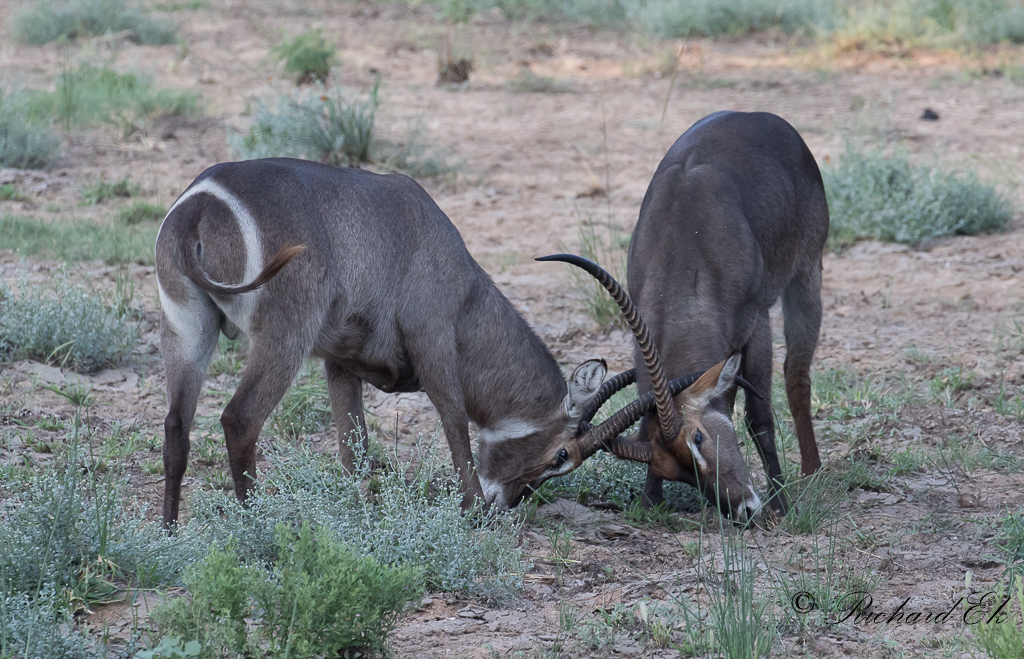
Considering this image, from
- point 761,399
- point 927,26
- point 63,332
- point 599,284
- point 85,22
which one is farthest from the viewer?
point 85,22

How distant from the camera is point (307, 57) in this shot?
43.8 feet

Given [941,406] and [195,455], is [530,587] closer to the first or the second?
[195,455]

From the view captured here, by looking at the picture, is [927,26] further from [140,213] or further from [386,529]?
[386,529]

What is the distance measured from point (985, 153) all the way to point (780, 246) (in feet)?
23.9

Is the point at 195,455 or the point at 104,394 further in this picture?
the point at 104,394

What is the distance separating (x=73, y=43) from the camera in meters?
16.3

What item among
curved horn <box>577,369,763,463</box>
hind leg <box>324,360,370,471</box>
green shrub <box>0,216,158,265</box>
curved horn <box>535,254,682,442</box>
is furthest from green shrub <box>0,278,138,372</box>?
curved horn <box>535,254,682,442</box>

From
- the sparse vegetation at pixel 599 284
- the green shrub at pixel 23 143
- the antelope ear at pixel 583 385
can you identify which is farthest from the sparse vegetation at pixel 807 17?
the antelope ear at pixel 583 385

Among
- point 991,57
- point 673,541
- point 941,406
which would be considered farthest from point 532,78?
point 673,541

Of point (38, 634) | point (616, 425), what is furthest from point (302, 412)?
point (38, 634)

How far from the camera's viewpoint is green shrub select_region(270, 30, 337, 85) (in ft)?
43.7

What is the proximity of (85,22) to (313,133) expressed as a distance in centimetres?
880

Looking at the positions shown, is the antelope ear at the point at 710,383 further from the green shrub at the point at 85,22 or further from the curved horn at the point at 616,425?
the green shrub at the point at 85,22

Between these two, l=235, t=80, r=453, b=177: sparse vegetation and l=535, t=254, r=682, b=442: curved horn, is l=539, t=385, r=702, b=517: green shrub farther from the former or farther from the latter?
l=235, t=80, r=453, b=177: sparse vegetation
